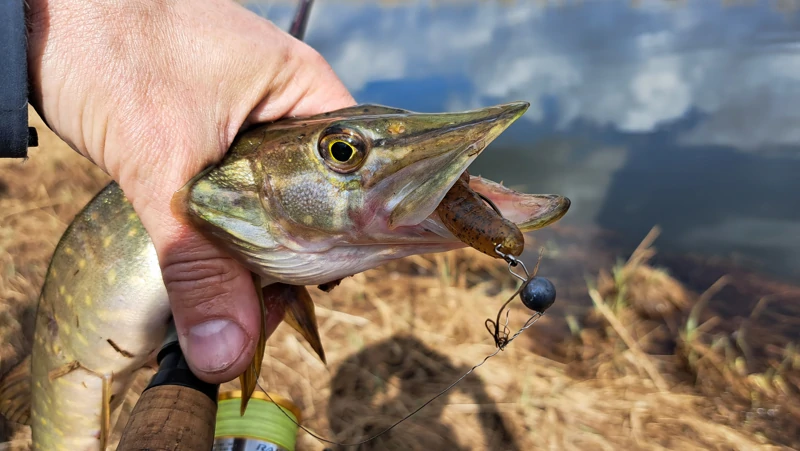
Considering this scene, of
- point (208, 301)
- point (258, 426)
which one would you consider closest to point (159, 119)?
point (208, 301)

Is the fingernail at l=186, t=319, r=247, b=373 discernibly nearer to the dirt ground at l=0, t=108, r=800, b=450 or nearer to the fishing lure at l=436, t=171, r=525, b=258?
the fishing lure at l=436, t=171, r=525, b=258

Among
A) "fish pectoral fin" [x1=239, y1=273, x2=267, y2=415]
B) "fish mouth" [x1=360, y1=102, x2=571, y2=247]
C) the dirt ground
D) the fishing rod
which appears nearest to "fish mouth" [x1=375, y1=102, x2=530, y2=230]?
"fish mouth" [x1=360, y1=102, x2=571, y2=247]

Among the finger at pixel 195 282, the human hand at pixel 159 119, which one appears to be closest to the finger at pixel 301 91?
the human hand at pixel 159 119

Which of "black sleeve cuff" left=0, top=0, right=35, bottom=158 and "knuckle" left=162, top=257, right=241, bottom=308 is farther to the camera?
"knuckle" left=162, top=257, right=241, bottom=308

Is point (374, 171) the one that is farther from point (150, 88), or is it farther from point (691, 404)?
point (691, 404)

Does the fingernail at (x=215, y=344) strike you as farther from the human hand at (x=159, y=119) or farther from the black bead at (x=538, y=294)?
the black bead at (x=538, y=294)
